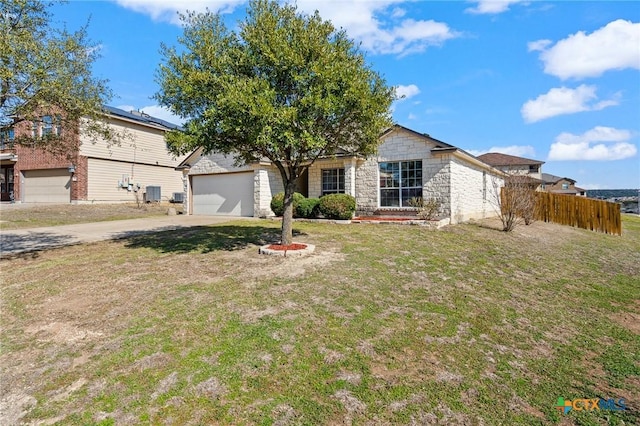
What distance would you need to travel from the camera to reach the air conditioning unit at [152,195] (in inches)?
995

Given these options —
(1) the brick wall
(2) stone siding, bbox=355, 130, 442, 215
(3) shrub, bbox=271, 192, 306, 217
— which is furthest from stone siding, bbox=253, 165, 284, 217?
(1) the brick wall

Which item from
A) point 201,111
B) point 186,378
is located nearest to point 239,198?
point 201,111

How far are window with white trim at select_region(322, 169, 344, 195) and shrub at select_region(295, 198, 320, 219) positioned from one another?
166cm

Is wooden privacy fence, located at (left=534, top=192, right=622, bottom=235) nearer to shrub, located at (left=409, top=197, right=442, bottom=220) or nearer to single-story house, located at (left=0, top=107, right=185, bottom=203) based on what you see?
shrub, located at (left=409, top=197, right=442, bottom=220)

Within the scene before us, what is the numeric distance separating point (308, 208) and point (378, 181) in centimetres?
366

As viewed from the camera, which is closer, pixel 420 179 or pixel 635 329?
pixel 635 329

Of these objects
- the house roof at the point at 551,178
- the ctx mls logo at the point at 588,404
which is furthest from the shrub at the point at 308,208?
the house roof at the point at 551,178

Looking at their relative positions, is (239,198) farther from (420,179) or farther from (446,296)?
(446,296)

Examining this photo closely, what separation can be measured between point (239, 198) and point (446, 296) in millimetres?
14522

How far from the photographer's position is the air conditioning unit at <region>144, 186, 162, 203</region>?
2528cm

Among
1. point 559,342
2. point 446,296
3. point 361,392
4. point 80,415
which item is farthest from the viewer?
point 446,296

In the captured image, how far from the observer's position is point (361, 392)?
3.36m

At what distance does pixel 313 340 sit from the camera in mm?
4297

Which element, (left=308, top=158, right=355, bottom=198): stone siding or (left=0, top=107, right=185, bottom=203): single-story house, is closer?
(left=308, top=158, right=355, bottom=198): stone siding
